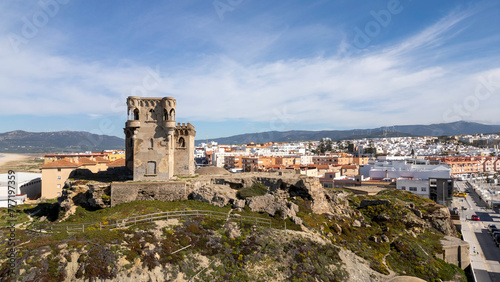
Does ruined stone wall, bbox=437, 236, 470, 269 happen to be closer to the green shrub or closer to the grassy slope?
the grassy slope

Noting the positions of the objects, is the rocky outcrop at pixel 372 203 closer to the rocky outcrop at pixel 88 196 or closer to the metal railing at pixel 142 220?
the metal railing at pixel 142 220

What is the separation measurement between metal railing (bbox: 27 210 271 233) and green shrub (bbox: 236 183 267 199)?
12.7 feet

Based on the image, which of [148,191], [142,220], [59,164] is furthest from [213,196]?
[59,164]

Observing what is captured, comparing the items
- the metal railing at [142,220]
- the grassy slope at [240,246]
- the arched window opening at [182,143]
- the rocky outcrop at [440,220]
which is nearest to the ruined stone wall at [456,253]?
the grassy slope at [240,246]

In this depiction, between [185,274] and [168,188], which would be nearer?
[185,274]

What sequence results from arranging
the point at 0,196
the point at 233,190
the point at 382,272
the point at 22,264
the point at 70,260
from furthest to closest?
the point at 0,196 < the point at 233,190 < the point at 382,272 < the point at 70,260 < the point at 22,264

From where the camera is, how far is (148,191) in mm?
29109

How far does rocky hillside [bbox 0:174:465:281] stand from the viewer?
742 inches

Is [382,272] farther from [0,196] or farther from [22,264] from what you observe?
[0,196]

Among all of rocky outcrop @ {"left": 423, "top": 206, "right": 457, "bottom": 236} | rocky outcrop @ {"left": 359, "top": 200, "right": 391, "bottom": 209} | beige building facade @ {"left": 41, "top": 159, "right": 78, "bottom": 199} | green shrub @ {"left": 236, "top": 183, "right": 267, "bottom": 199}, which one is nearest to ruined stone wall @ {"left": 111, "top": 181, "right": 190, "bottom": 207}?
green shrub @ {"left": 236, "top": 183, "right": 267, "bottom": 199}

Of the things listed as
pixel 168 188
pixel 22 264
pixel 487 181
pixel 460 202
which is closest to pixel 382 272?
pixel 168 188

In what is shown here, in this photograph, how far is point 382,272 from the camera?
2495 centimetres

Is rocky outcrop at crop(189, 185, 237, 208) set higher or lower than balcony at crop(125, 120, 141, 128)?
lower

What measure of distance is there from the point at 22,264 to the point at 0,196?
3993cm
